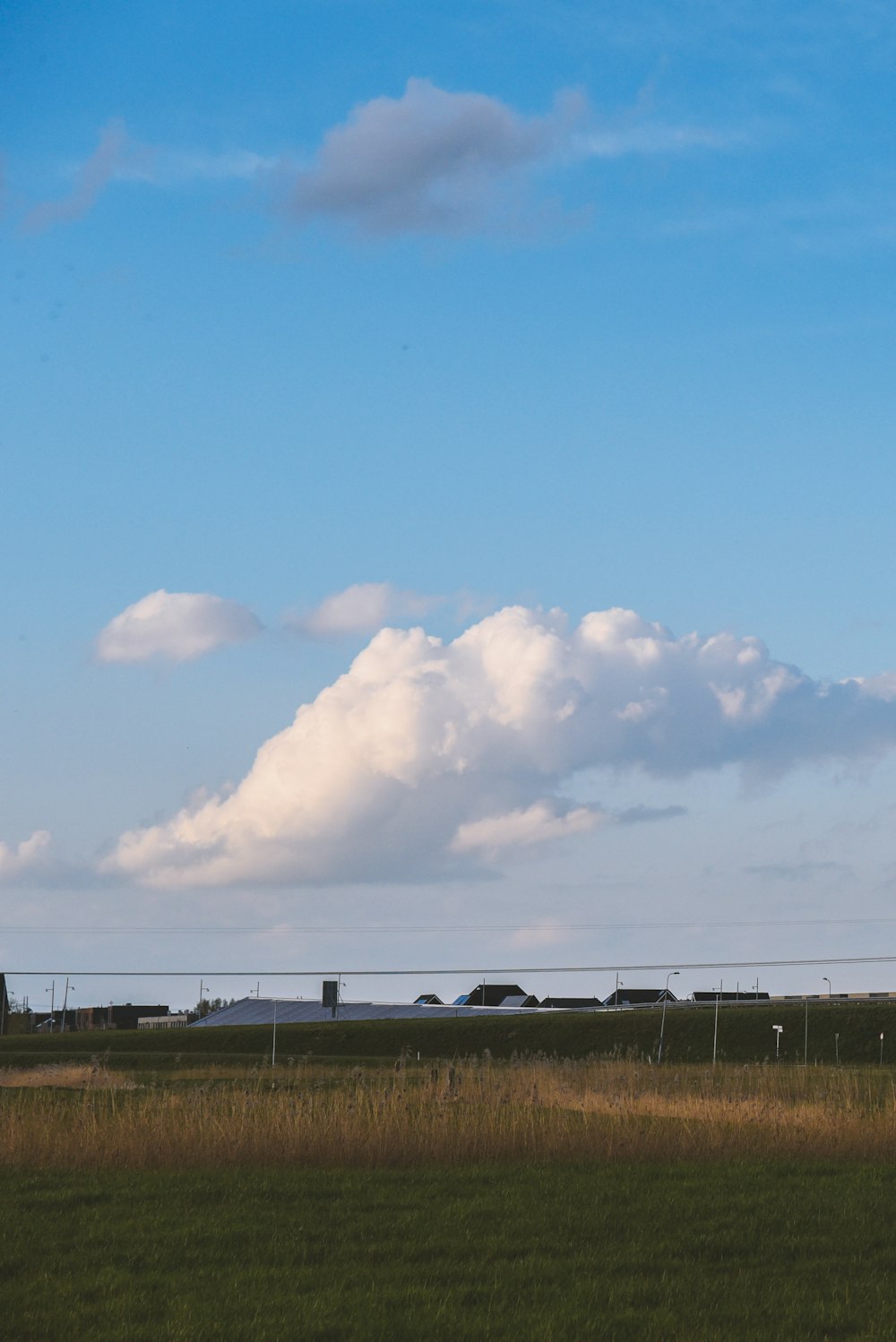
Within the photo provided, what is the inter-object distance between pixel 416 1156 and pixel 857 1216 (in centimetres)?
548

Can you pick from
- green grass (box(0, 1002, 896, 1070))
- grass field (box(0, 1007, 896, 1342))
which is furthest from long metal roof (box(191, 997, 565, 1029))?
grass field (box(0, 1007, 896, 1342))

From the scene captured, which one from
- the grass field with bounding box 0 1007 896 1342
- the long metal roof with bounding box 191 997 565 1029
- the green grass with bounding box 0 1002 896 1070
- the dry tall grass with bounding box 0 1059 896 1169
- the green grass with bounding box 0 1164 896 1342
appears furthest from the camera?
the long metal roof with bounding box 191 997 565 1029

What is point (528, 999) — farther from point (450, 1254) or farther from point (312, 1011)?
point (450, 1254)

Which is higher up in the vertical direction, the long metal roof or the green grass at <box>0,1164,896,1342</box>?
the green grass at <box>0,1164,896,1342</box>

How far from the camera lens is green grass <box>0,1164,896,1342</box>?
9.30 m

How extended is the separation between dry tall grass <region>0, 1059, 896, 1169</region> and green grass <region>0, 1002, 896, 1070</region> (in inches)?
1487

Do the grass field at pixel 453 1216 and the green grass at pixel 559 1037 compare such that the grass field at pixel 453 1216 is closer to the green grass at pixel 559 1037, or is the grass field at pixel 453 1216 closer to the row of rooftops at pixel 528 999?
the green grass at pixel 559 1037

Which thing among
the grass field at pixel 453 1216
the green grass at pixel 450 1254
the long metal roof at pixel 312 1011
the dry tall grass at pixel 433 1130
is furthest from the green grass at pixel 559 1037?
the green grass at pixel 450 1254

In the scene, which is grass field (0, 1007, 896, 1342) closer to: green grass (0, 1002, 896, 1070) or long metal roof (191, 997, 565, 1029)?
green grass (0, 1002, 896, 1070)

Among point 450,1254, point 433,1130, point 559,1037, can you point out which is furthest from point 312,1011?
point 450,1254

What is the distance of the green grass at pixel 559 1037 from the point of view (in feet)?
194

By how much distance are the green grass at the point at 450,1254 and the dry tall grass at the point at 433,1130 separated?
3.50 ft

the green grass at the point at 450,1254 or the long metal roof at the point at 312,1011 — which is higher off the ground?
the green grass at the point at 450,1254

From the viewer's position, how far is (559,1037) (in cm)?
6519
